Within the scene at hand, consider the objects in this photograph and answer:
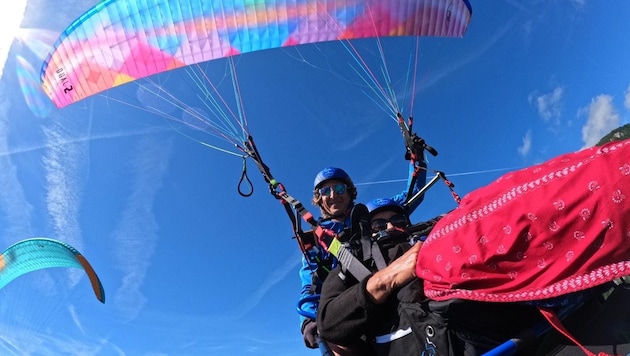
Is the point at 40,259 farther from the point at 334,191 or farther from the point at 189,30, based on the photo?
the point at 334,191

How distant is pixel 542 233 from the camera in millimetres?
1144

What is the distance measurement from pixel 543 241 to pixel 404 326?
80 cm

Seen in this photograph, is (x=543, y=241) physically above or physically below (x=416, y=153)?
below

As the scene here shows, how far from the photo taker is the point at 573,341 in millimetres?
1266

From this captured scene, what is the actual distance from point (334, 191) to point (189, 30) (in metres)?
5.23

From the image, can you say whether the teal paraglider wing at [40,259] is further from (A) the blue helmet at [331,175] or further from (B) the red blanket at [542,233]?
(B) the red blanket at [542,233]

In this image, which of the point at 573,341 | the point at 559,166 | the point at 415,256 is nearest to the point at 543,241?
the point at 559,166

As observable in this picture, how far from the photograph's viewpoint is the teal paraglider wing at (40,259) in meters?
15.3

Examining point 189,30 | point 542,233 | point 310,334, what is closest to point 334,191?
point 310,334

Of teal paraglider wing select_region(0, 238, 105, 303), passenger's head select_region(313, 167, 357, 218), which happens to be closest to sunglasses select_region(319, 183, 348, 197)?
passenger's head select_region(313, 167, 357, 218)

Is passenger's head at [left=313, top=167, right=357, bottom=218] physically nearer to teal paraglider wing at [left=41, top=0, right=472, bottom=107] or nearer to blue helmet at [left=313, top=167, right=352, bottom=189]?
blue helmet at [left=313, top=167, right=352, bottom=189]

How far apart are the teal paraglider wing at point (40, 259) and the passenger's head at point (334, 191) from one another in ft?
47.7

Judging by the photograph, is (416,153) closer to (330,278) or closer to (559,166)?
(330,278)

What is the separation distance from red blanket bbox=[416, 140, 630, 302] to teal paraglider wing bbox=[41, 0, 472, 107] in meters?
7.61
